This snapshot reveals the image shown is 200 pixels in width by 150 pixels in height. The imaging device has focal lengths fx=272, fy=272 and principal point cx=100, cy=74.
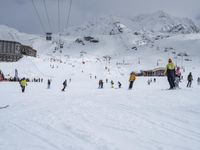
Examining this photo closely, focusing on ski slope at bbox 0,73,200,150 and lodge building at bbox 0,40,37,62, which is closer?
ski slope at bbox 0,73,200,150

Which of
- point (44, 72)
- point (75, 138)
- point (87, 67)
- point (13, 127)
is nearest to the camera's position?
point (75, 138)

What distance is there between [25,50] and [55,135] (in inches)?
4384

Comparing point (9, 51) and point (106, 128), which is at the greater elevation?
point (9, 51)

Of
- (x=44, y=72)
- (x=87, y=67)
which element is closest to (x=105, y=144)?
(x=44, y=72)

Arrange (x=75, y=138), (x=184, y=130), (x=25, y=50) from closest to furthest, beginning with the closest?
(x=75, y=138) < (x=184, y=130) < (x=25, y=50)

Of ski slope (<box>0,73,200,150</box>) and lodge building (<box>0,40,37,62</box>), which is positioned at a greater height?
lodge building (<box>0,40,37,62</box>)

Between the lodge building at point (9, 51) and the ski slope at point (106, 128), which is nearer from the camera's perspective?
the ski slope at point (106, 128)

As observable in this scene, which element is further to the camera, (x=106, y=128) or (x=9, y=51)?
(x=9, y=51)

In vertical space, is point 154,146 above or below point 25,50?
below

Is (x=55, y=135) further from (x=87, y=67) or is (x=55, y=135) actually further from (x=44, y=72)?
(x=87, y=67)

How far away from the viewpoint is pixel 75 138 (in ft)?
20.1

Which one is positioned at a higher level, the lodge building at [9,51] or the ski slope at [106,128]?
the lodge building at [9,51]

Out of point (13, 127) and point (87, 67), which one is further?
point (87, 67)

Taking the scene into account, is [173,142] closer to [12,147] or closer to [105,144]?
[105,144]
